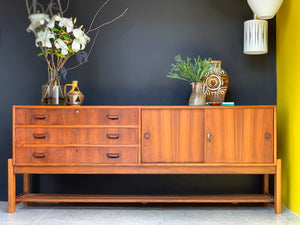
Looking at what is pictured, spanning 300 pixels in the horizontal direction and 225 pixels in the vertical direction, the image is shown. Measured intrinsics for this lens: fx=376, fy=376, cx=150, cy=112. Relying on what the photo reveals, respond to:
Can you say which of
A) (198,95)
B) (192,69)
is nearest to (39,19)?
(198,95)

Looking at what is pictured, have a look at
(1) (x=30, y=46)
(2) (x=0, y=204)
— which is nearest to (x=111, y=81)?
(1) (x=30, y=46)

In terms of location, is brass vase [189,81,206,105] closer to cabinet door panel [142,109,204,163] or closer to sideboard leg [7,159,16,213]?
cabinet door panel [142,109,204,163]

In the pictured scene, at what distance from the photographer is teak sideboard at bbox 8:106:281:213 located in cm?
277

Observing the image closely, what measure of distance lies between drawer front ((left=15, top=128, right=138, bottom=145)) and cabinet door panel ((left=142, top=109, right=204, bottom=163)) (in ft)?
0.39

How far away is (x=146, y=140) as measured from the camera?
110 inches

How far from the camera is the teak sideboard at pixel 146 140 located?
2.77 meters

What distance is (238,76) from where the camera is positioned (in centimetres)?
325

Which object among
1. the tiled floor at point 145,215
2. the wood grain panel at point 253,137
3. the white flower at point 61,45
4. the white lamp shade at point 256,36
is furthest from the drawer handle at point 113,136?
the white lamp shade at point 256,36

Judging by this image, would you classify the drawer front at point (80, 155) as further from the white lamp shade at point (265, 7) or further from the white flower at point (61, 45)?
the white lamp shade at point (265, 7)

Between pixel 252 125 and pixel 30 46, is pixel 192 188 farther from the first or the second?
pixel 30 46

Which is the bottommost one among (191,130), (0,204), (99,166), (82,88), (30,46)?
(0,204)

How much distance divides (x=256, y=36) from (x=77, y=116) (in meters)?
1.57

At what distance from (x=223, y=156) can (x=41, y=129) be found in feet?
4.48

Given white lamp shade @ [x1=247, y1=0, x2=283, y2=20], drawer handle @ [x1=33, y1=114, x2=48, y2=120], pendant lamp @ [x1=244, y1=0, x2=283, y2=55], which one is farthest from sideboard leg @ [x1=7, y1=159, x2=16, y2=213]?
white lamp shade @ [x1=247, y1=0, x2=283, y2=20]
